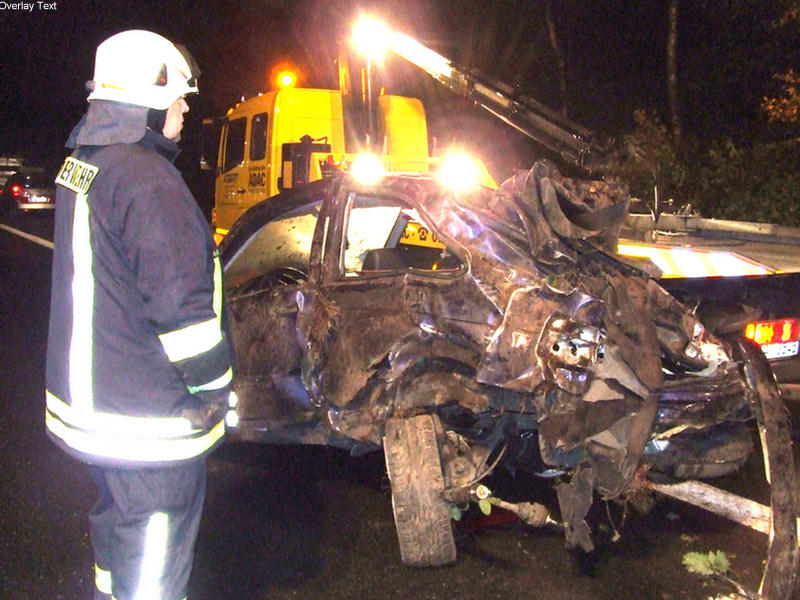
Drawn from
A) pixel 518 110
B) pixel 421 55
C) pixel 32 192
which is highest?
pixel 421 55

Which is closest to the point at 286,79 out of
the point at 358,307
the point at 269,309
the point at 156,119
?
the point at 269,309

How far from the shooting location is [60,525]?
404cm

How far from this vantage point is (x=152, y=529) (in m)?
2.32

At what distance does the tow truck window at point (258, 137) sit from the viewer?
396 inches

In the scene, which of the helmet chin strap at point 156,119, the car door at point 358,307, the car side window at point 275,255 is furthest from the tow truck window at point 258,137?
the helmet chin strap at point 156,119

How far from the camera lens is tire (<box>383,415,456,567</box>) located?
330 cm

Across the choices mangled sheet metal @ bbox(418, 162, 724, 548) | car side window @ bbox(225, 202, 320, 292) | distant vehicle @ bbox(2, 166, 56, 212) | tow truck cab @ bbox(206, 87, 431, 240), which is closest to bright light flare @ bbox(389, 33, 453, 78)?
tow truck cab @ bbox(206, 87, 431, 240)

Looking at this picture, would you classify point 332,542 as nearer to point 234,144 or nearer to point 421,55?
point 421,55

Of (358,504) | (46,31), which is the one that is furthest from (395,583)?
(46,31)

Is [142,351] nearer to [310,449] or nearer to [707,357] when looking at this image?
[707,357]

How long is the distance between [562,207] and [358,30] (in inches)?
269

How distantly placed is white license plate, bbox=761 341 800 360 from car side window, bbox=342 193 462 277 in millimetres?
1912

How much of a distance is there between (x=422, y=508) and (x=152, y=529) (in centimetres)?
130

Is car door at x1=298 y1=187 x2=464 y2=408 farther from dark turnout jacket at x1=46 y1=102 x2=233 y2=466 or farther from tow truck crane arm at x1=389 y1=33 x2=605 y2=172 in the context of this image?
tow truck crane arm at x1=389 y1=33 x2=605 y2=172
